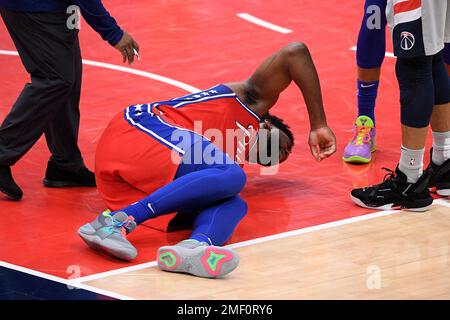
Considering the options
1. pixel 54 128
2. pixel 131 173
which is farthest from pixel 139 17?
pixel 131 173

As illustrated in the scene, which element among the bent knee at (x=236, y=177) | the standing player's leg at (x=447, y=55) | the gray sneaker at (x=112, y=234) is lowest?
the gray sneaker at (x=112, y=234)

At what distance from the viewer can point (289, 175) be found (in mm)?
6289

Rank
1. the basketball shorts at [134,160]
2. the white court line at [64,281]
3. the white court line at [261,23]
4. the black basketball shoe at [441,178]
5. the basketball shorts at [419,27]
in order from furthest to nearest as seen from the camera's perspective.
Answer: the white court line at [261,23], the black basketball shoe at [441,178], the basketball shorts at [419,27], the basketball shorts at [134,160], the white court line at [64,281]

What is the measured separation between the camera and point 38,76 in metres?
5.79

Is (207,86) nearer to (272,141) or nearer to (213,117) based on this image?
(272,141)

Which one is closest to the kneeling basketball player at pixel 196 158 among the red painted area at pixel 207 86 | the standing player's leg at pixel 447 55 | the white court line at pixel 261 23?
the red painted area at pixel 207 86

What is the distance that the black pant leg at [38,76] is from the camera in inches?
226

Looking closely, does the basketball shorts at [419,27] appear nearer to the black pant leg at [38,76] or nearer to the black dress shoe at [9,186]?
the black pant leg at [38,76]

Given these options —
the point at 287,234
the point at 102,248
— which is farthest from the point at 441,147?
the point at 102,248

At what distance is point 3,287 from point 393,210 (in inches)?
86.0

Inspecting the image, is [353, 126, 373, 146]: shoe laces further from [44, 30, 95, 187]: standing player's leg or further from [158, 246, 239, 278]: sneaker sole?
[158, 246, 239, 278]: sneaker sole

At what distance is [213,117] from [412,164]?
1.11 metres

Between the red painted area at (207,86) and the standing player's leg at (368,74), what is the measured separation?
0.35 feet
